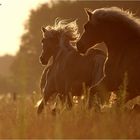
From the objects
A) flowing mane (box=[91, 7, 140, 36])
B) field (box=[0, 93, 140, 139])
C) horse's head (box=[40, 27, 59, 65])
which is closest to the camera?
field (box=[0, 93, 140, 139])

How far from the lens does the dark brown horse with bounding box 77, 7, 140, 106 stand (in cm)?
1165

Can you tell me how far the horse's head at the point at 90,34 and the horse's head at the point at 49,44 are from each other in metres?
2.78

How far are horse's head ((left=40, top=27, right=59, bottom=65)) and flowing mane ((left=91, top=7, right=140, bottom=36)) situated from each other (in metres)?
3.37

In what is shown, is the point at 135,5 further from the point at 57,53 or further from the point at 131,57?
the point at 131,57

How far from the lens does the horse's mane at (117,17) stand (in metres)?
12.0

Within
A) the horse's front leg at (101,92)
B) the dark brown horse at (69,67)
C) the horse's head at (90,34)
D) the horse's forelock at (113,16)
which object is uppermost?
the horse's forelock at (113,16)

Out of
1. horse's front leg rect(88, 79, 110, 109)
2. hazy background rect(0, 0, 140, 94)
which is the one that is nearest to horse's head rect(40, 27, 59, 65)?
horse's front leg rect(88, 79, 110, 109)

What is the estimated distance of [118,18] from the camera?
12188mm

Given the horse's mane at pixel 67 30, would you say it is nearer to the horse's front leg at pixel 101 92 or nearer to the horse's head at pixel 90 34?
the horse's head at pixel 90 34

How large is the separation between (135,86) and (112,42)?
112cm

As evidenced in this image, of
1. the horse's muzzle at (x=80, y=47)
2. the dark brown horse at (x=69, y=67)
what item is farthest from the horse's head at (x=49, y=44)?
the horse's muzzle at (x=80, y=47)

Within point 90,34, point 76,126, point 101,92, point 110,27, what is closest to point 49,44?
point 90,34

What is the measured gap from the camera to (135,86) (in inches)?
457

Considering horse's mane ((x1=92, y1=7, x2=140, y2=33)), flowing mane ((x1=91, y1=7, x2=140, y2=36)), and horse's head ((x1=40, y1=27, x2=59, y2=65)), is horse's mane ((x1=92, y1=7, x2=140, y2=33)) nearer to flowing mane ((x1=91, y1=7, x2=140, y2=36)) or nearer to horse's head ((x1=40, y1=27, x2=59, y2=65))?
flowing mane ((x1=91, y1=7, x2=140, y2=36))
